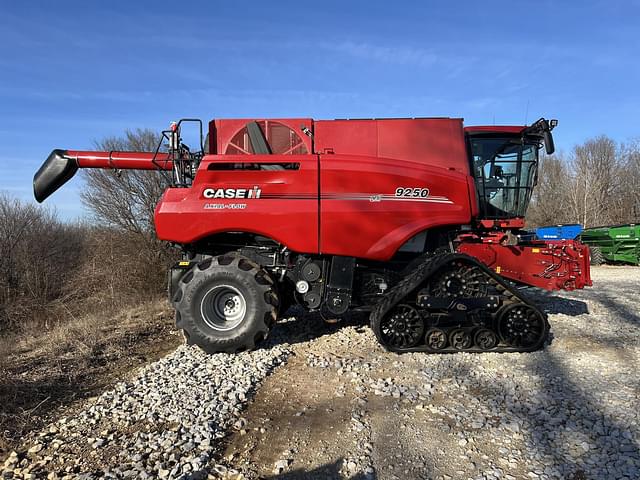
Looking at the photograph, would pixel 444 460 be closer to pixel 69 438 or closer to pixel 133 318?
pixel 69 438

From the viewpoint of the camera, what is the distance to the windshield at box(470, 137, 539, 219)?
7.05 meters

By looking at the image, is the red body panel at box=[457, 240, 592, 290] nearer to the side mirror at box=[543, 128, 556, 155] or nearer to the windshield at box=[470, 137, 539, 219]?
the windshield at box=[470, 137, 539, 219]

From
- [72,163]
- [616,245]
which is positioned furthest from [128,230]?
[616,245]

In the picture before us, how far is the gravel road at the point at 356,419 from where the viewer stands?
3.27m

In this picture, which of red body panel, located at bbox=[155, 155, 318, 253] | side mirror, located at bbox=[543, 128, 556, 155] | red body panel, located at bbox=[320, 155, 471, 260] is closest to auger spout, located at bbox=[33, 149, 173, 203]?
red body panel, located at bbox=[155, 155, 318, 253]

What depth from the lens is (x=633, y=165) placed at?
36.2 m

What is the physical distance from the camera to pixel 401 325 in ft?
19.0

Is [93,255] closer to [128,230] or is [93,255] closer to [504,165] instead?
[128,230]

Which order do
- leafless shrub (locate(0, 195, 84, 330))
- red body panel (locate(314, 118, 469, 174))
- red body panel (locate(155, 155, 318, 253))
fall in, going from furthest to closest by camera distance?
leafless shrub (locate(0, 195, 84, 330)) → red body panel (locate(314, 118, 469, 174)) → red body panel (locate(155, 155, 318, 253))

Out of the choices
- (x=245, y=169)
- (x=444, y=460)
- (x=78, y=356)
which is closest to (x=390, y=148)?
(x=245, y=169)

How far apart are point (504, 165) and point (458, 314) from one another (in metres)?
2.73

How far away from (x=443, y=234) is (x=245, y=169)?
2949mm

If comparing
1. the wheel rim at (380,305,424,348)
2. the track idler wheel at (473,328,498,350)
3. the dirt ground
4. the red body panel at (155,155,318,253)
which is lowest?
the dirt ground

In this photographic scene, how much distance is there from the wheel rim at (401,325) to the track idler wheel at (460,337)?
41 cm
